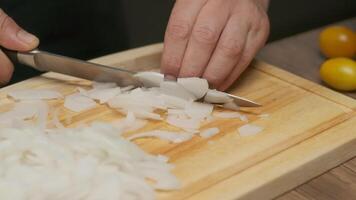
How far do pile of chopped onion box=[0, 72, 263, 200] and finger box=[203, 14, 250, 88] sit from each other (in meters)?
0.04

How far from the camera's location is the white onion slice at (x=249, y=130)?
3.24ft

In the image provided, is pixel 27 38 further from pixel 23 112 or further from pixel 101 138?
pixel 101 138

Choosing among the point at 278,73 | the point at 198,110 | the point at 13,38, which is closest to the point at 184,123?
the point at 198,110

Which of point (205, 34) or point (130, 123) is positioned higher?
point (205, 34)

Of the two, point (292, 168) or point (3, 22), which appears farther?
point (3, 22)

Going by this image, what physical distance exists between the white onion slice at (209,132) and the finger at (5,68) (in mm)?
399

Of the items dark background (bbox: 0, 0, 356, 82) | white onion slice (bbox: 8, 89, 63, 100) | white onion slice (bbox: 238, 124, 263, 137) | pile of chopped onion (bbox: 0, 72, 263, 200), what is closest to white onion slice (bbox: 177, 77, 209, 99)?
pile of chopped onion (bbox: 0, 72, 263, 200)

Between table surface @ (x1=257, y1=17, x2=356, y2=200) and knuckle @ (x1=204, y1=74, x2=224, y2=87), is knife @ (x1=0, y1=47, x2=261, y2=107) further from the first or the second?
table surface @ (x1=257, y1=17, x2=356, y2=200)

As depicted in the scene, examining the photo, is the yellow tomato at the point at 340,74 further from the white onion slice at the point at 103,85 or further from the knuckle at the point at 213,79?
the white onion slice at the point at 103,85

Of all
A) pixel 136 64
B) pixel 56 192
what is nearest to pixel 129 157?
pixel 56 192

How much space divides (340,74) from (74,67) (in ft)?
1.66

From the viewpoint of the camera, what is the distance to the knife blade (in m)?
1.10

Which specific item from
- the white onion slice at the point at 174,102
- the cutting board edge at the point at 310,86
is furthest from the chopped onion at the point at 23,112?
the cutting board edge at the point at 310,86

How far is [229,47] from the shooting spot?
42.9 inches
